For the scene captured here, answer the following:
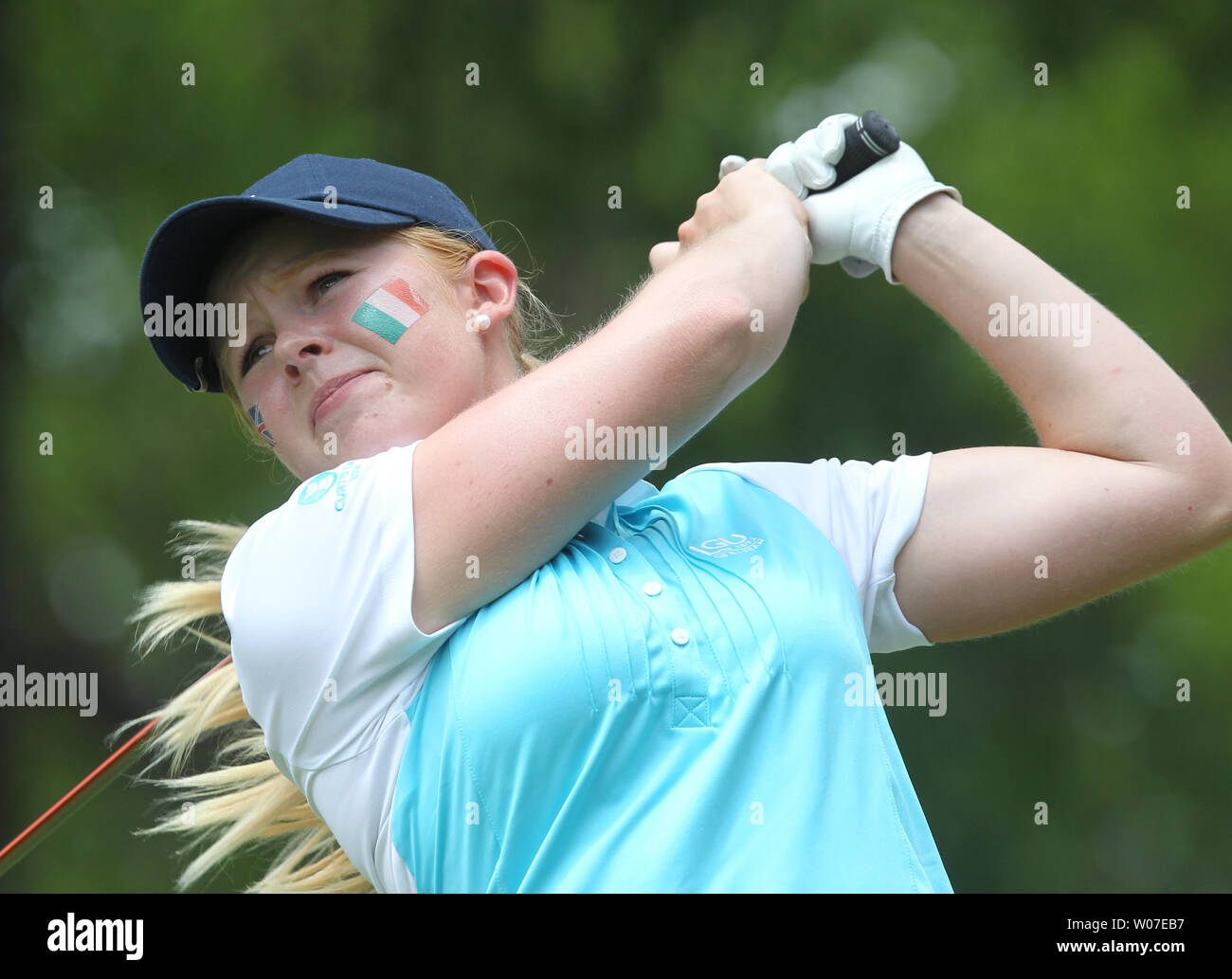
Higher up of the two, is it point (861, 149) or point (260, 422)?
point (861, 149)

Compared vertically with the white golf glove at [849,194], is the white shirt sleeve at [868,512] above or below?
below

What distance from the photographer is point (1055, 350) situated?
1689 millimetres

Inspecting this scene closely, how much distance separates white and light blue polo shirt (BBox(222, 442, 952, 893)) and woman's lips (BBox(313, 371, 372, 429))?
0.17 meters

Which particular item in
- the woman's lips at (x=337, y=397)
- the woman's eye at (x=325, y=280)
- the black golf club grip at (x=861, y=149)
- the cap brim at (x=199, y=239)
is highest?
the black golf club grip at (x=861, y=149)

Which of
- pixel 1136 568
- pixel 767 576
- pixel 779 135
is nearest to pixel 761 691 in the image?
pixel 767 576

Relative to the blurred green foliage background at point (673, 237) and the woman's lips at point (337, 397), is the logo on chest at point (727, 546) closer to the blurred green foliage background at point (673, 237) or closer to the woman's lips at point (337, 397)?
the woman's lips at point (337, 397)

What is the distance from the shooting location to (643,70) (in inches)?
221

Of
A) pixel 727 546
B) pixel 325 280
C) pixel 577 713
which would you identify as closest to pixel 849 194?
pixel 727 546

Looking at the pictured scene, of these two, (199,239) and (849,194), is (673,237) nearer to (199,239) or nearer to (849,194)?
(849,194)

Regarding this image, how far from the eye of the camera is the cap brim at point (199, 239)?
5.40 ft

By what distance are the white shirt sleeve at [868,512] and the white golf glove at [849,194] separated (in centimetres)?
27

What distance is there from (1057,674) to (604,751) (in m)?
4.62

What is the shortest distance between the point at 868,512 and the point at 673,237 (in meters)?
3.68

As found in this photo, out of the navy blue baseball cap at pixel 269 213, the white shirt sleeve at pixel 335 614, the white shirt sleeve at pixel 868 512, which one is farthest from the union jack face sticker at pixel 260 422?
the white shirt sleeve at pixel 868 512
